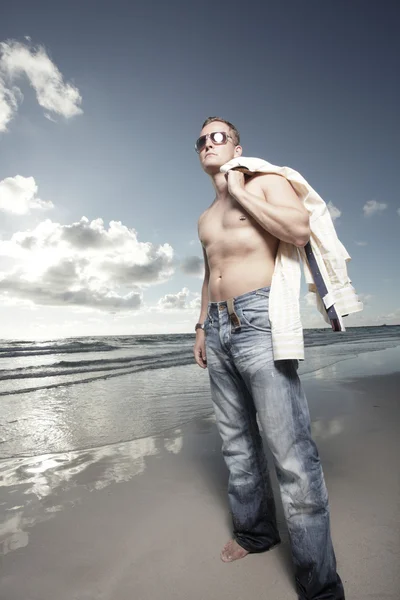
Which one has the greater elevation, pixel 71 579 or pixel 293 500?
pixel 293 500

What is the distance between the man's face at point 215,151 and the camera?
2375mm

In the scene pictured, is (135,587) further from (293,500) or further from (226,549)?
(293,500)

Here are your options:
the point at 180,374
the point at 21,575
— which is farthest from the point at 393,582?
the point at 180,374

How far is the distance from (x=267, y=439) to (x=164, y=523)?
1.35 m

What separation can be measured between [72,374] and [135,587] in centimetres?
1017

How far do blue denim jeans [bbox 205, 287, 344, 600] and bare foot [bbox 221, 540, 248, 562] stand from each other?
0.04 metres

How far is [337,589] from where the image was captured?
5.68 feet

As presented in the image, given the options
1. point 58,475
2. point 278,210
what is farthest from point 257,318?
point 58,475

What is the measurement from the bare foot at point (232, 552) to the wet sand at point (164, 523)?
4 centimetres

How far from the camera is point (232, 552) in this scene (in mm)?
2146

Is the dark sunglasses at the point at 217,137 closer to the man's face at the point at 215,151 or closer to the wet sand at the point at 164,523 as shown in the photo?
the man's face at the point at 215,151

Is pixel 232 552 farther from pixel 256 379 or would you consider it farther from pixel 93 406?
pixel 93 406

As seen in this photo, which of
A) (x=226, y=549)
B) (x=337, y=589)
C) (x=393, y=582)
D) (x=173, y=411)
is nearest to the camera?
(x=337, y=589)

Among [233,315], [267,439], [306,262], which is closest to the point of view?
[267,439]
